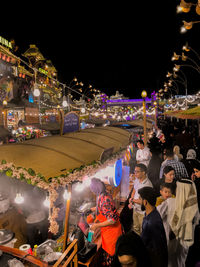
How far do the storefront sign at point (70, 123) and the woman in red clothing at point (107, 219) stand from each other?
3.09m

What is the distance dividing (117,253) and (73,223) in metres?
3.02

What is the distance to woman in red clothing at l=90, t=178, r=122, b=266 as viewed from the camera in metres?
3.93

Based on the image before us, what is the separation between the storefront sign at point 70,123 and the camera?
263 inches

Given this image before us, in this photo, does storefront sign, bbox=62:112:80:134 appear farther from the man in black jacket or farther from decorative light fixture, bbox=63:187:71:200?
the man in black jacket

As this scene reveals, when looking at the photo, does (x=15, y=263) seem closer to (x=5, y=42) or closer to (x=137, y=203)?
(x=137, y=203)

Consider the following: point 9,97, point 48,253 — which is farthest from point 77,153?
point 9,97

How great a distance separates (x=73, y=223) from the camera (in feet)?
16.6

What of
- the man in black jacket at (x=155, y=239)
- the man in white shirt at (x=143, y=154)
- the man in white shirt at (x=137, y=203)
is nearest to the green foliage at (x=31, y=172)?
the man in black jacket at (x=155, y=239)

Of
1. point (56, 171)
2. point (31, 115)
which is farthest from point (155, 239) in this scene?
point (31, 115)

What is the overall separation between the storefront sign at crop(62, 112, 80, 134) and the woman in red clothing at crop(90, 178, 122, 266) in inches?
122

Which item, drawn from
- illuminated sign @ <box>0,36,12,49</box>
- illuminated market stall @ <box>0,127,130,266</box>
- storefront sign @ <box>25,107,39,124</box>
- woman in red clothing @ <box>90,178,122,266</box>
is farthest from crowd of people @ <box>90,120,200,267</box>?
illuminated sign @ <box>0,36,12,49</box>

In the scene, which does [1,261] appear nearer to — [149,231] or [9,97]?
[149,231]

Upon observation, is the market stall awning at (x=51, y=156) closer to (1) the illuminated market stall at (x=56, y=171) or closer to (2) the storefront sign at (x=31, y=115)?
(1) the illuminated market stall at (x=56, y=171)

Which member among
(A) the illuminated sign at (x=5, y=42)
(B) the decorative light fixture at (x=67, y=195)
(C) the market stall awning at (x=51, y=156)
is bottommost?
(B) the decorative light fixture at (x=67, y=195)
